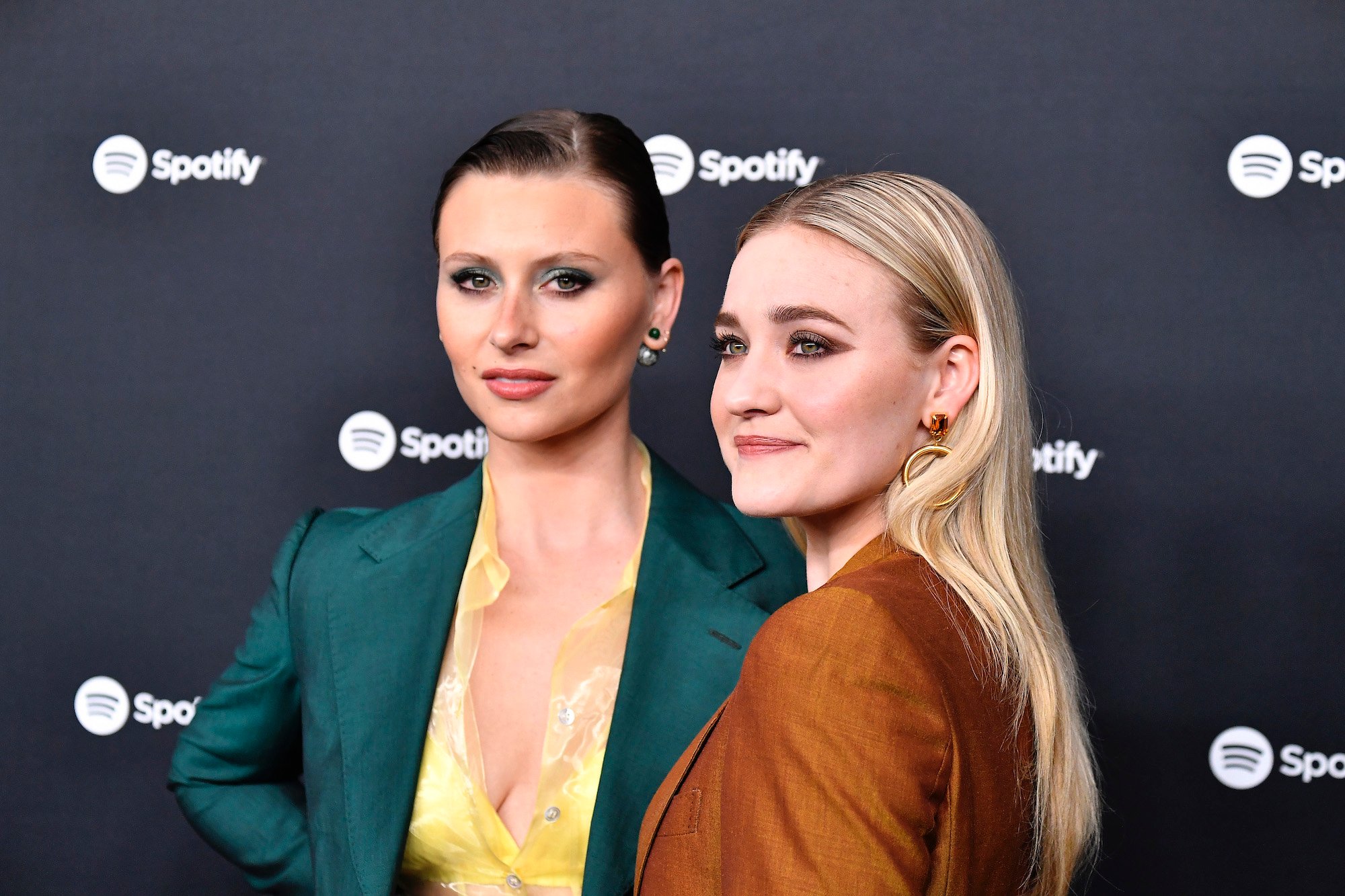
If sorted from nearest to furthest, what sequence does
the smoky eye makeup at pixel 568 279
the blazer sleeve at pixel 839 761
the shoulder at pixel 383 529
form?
the blazer sleeve at pixel 839 761 → the smoky eye makeup at pixel 568 279 → the shoulder at pixel 383 529

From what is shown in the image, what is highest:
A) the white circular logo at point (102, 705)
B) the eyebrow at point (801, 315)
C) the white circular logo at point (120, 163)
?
the white circular logo at point (120, 163)

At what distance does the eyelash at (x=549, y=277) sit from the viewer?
1.76 metres

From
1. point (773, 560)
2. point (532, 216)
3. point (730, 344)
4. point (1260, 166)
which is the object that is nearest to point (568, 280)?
point (532, 216)

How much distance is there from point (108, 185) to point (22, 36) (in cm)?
37

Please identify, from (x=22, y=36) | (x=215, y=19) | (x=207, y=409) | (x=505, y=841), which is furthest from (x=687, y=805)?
(x=22, y=36)

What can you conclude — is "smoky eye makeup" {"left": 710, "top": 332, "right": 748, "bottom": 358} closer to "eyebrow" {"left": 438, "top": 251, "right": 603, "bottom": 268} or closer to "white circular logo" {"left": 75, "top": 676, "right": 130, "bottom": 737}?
"eyebrow" {"left": 438, "top": 251, "right": 603, "bottom": 268}

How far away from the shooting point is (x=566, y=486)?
6.09 ft

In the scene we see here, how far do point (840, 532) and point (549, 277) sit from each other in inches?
24.6

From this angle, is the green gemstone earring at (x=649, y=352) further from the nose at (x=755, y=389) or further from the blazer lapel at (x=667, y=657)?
the nose at (x=755, y=389)

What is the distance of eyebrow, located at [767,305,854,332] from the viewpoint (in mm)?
1282

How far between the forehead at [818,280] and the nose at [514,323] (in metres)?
0.46

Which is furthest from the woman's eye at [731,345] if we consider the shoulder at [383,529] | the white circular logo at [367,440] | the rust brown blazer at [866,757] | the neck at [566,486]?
the white circular logo at [367,440]

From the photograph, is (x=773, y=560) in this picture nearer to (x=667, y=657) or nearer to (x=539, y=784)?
(x=667, y=657)

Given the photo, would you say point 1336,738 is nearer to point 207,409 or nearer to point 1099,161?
point 1099,161
